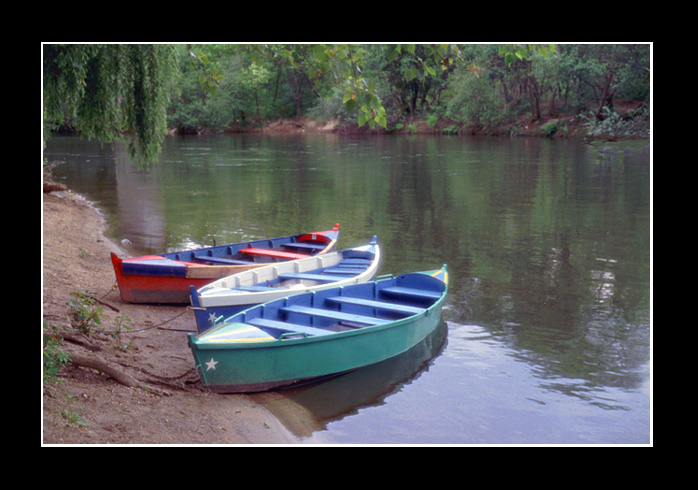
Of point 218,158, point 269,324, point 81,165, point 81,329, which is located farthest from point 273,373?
point 218,158

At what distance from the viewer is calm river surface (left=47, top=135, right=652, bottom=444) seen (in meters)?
6.83

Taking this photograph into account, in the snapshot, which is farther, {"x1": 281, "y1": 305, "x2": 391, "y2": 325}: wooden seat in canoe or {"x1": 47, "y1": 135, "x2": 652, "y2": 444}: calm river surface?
{"x1": 281, "y1": 305, "x2": 391, "y2": 325}: wooden seat in canoe

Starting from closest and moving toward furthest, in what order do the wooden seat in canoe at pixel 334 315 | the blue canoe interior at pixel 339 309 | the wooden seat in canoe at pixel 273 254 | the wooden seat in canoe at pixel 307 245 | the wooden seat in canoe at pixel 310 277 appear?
1. the blue canoe interior at pixel 339 309
2. the wooden seat in canoe at pixel 334 315
3. the wooden seat in canoe at pixel 310 277
4. the wooden seat in canoe at pixel 273 254
5. the wooden seat in canoe at pixel 307 245

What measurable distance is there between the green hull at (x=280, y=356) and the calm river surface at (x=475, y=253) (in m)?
0.23

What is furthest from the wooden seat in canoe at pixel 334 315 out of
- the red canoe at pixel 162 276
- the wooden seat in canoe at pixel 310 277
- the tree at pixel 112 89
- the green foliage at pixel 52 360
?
the tree at pixel 112 89

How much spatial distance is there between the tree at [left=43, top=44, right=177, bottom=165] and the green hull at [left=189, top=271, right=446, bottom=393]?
296 cm

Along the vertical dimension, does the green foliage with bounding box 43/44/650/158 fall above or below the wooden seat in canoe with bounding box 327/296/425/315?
above

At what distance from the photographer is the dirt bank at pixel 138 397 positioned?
209 inches

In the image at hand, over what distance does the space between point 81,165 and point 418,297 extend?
2841cm

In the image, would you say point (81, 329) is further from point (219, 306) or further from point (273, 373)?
point (273, 373)

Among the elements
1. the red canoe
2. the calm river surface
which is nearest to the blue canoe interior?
the calm river surface

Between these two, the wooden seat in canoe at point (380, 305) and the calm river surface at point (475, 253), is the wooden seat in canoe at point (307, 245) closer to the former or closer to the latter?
the calm river surface at point (475, 253)

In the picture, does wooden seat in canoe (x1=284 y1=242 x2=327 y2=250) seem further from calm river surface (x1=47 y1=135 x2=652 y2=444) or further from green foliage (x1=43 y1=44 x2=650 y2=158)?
green foliage (x1=43 y1=44 x2=650 y2=158)

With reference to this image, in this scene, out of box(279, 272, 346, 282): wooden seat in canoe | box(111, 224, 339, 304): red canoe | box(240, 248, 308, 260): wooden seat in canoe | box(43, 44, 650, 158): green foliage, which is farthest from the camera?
box(240, 248, 308, 260): wooden seat in canoe
